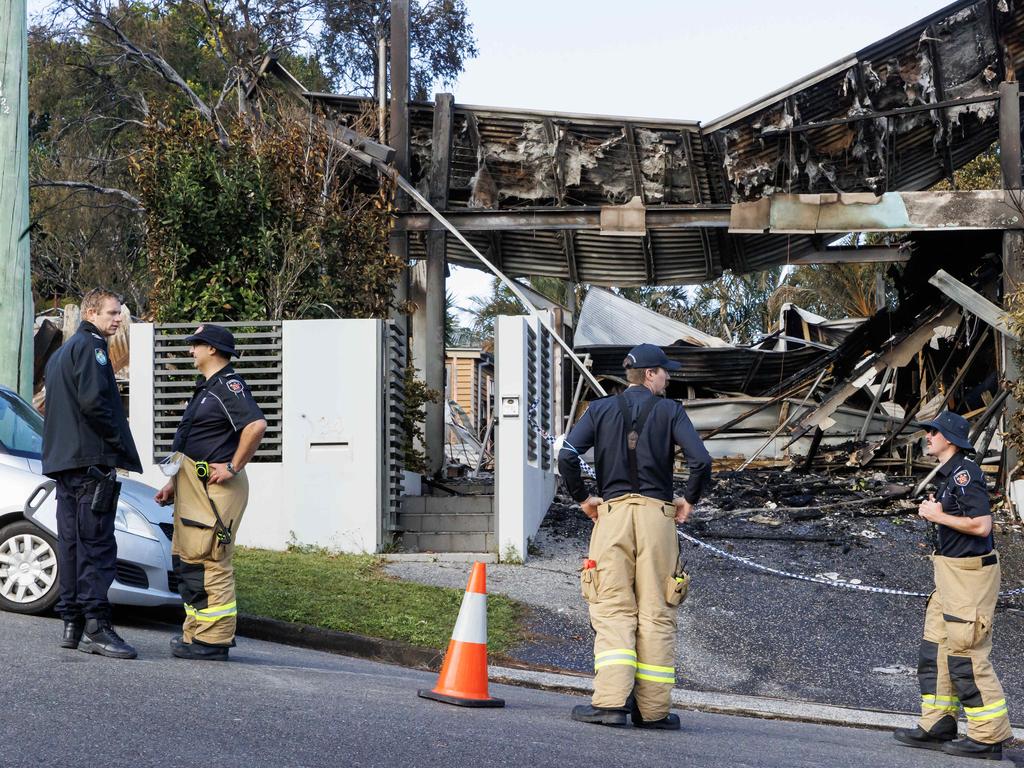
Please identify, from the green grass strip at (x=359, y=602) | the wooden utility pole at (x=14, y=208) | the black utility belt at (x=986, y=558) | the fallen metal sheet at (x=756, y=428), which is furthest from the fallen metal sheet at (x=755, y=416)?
the black utility belt at (x=986, y=558)

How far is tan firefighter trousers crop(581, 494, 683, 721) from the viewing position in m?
6.21

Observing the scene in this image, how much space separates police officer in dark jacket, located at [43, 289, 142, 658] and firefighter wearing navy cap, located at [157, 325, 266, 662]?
33cm

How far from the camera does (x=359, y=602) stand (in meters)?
9.60

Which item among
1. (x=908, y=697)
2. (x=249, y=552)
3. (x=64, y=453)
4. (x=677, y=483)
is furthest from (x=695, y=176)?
(x=64, y=453)

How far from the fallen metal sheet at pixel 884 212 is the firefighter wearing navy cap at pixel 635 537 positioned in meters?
9.59

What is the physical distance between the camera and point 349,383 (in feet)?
39.8

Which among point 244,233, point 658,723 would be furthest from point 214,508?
point 244,233

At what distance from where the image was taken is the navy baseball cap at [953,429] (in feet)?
22.5

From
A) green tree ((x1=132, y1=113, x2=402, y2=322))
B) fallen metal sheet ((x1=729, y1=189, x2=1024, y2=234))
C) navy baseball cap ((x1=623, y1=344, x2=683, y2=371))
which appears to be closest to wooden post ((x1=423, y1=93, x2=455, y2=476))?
green tree ((x1=132, y1=113, x2=402, y2=322))

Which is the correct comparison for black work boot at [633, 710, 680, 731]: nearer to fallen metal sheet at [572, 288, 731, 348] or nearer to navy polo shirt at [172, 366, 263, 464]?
navy polo shirt at [172, 366, 263, 464]

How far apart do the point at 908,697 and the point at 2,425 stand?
21.3 ft

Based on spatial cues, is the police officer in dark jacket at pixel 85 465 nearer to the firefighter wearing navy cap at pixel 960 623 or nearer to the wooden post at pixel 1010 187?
the firefighter wearing navy cap at pixel 960 623

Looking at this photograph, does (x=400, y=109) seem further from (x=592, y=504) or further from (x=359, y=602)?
(x=592, y=504)

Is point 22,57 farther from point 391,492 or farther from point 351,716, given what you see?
point 351,716
